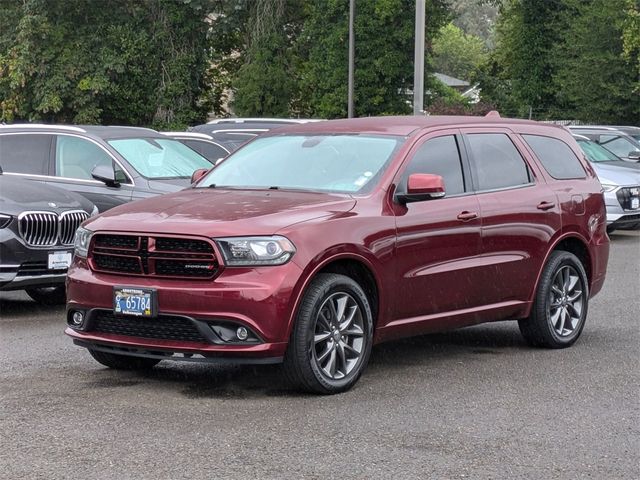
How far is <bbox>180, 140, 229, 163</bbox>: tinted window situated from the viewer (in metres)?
17.8

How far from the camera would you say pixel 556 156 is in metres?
9.96

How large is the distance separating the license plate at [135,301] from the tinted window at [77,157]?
6253 mm

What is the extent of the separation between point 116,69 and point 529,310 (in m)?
43.3

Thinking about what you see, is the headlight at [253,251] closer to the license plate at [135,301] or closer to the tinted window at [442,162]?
the license plate at [135,301]

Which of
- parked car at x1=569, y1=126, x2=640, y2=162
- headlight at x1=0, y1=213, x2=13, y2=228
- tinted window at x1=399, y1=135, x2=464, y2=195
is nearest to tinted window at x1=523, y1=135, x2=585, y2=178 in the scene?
tinted window at x1=399, y1=135, x2=464, y2=195

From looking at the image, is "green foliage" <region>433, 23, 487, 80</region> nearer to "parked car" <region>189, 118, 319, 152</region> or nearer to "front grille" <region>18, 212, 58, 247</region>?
"parked car" <region>189, 118, 319, 152</region>

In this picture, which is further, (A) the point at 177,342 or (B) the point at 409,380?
(B) the point at 409,380

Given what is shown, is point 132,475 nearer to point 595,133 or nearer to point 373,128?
point 373,128

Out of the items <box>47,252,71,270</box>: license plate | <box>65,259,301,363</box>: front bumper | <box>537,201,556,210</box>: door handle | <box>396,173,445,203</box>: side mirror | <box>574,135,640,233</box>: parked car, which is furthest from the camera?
<box>574,135,640,233</box>: parked car

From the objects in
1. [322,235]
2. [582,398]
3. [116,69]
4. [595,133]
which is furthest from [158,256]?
[116,69]

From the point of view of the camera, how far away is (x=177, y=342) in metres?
7.36

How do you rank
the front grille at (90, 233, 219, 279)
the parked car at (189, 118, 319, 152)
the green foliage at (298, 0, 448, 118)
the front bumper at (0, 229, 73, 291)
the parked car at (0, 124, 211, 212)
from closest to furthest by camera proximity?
the front grille at (90, 233, 219, 279) < the front bumper at (0, 229, 73, 291) < the parked car at (0, 124, 211, 212) < the parked car at (189, 118, 319, 152) < the green foliage at (298, 0, 448, 118)

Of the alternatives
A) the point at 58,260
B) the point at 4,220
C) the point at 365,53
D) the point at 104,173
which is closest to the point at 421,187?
the point at 58,260

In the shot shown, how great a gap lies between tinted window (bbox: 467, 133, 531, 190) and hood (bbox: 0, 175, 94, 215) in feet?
13.7
